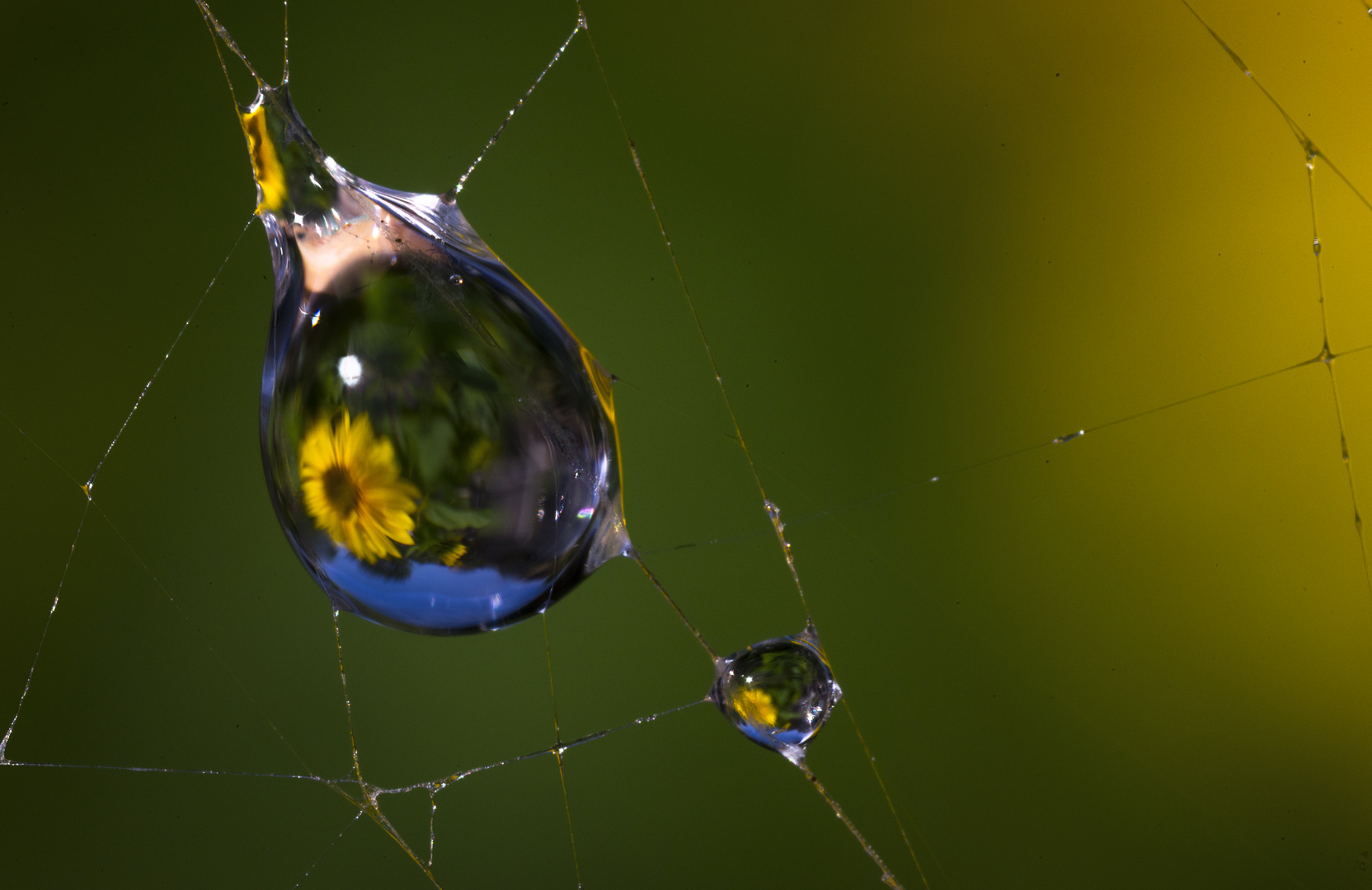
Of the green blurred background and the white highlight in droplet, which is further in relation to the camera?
the green blurred background

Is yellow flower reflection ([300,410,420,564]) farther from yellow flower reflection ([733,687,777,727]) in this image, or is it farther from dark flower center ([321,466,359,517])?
yellow flower reflection ([733,687,777,727])

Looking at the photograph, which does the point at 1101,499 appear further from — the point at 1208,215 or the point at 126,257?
the point at 126,257

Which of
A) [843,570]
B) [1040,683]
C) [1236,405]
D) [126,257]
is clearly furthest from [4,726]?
[1236,405]

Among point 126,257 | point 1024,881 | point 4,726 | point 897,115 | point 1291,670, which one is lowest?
point 1024,881

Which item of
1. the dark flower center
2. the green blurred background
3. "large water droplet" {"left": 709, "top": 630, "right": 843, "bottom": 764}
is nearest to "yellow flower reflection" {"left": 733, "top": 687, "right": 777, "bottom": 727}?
"large water droplet" {"left": 709, "top": 630, "right": 843, "bottom": 764}

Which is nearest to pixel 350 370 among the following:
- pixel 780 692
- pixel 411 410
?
pixel 411 410

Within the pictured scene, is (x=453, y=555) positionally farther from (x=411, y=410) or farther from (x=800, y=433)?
(x=800, y=433)

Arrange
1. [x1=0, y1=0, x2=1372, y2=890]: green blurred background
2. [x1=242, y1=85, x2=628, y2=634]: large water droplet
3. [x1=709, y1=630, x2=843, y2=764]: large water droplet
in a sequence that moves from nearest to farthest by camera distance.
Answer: [x1=242, y1=85, x2=628, y2=634]: large water droplet → [x1=709, y1=630, x2=843, y2=764]: large water droplet → [x1=0, y1=0, x2=1372, y2=890]: green blurred background
